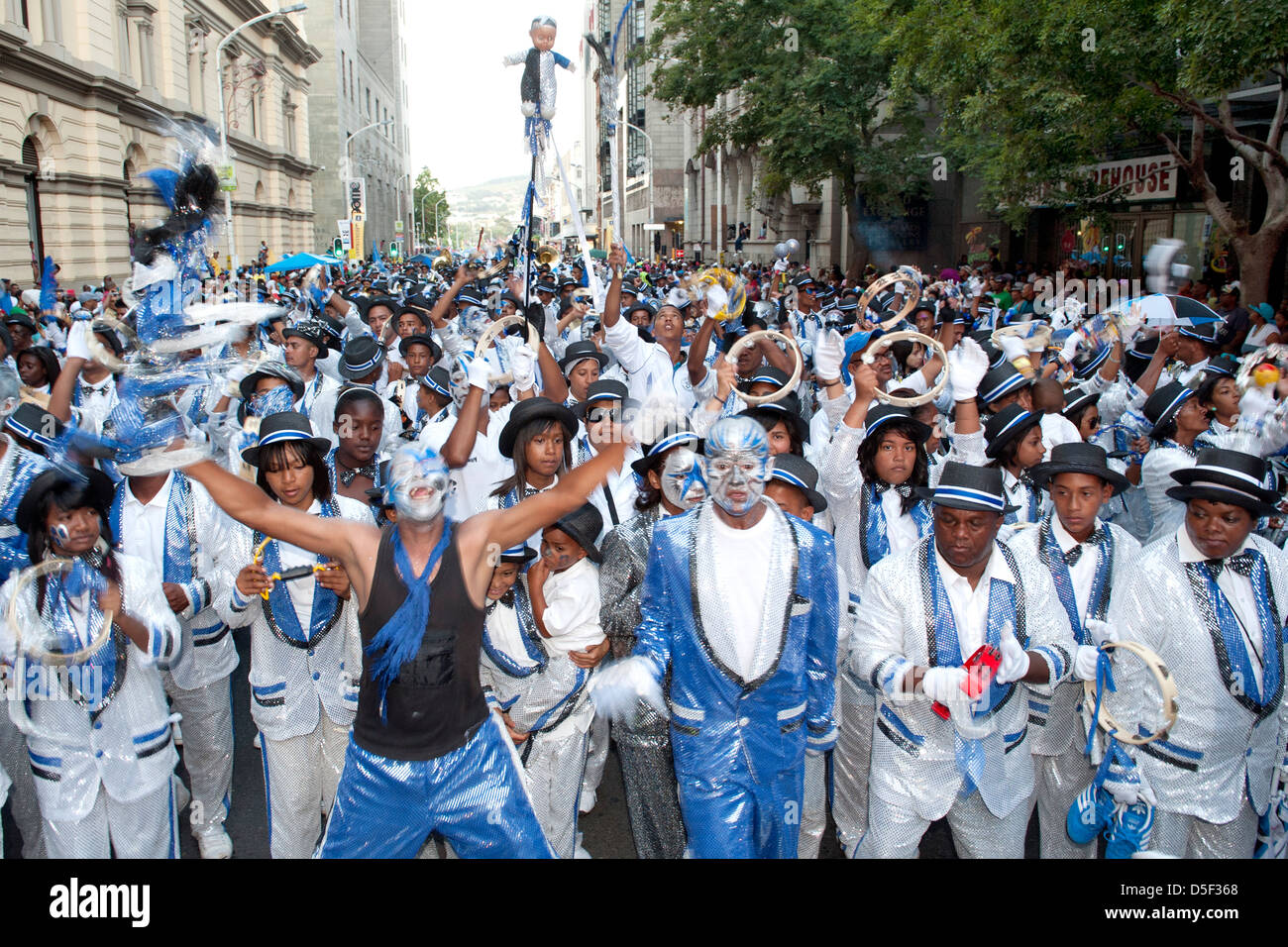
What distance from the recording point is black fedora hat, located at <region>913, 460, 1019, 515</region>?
3.47 m

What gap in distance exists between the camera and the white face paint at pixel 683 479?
162 inches

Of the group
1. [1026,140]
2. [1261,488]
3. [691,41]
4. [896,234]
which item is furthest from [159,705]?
[896,234]

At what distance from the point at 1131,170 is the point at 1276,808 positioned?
19.2 metres

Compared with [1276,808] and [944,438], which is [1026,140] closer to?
[944,438]

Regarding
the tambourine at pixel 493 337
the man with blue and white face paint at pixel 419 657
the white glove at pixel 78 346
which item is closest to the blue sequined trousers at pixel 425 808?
the man with blue and white face paint at pixel 419 657

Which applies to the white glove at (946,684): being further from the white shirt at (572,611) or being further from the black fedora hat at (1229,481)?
the white shirt at (572,611)

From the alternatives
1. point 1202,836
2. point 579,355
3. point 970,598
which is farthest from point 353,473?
point 1202,836

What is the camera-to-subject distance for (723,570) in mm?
3537

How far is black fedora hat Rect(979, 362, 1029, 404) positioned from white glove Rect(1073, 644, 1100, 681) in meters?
2.47

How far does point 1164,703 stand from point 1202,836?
823mm

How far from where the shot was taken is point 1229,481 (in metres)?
3.62

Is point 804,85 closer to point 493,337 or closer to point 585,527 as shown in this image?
point 493,337

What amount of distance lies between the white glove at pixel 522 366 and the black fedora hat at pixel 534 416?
116cm

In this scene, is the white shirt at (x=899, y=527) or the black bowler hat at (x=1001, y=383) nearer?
the white shirt at (x=899, y=527)
